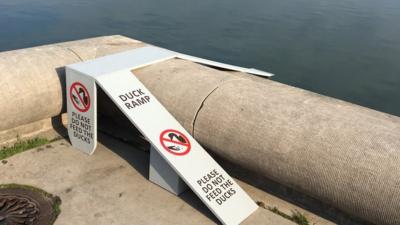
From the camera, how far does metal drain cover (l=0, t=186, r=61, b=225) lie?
303 inches

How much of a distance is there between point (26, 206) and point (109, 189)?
159 centimetres

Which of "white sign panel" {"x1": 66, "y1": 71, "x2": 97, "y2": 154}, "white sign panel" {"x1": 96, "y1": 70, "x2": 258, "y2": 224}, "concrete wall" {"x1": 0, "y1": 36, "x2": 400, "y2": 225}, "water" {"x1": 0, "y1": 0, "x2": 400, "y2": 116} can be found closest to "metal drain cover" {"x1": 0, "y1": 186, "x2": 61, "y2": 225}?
"white sign panel" {"x1": 66, "y1": 71, "x2": 97, "y2": 154}

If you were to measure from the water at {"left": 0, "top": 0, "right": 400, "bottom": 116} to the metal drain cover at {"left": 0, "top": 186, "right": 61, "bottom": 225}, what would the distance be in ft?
41.7

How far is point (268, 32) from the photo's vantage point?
2575cm

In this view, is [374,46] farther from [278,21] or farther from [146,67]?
[146,67]

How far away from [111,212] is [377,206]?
15.5 ft

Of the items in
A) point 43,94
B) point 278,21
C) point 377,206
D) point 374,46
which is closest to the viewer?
point 377,206

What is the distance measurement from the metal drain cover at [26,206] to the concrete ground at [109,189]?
0.64 feet

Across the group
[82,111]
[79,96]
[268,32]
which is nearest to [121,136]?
[82,111]

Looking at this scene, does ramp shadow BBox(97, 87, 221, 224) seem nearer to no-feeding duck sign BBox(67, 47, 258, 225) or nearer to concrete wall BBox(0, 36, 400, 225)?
concrete wall BBox(0, 36, 400, 225)

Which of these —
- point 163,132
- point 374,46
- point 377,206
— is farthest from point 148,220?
point 374,46

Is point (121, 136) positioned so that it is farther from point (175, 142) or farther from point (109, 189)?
point (175, 142)

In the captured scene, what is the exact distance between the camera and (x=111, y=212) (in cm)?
802

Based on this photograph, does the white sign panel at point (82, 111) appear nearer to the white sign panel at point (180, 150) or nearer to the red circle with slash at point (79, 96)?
the red circle with slash at point (79, 96)
